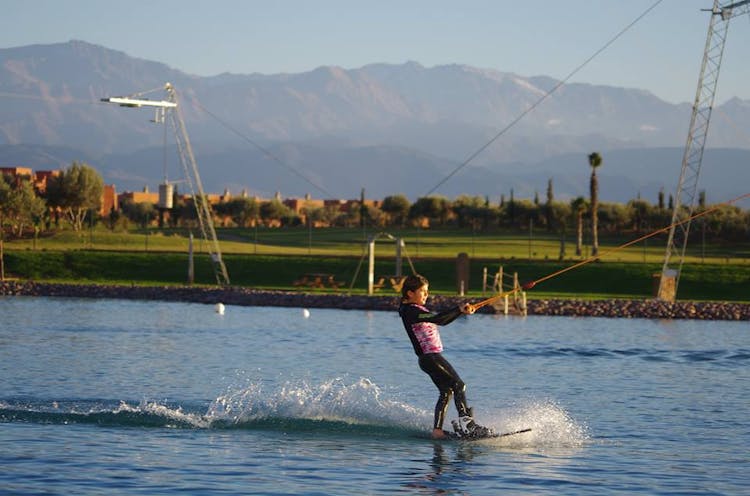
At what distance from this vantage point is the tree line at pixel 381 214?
92938 millimetres

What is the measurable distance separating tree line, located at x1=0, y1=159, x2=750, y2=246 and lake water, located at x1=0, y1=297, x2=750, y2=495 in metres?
42.4

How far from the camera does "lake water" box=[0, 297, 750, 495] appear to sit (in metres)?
15.4

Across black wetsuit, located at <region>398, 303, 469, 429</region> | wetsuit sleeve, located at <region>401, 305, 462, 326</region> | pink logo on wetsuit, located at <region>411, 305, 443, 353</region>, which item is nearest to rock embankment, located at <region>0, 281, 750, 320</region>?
black wetsuit, located at <region>398, 303, 469, 429</region>

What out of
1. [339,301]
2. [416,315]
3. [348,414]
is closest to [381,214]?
[339,301]

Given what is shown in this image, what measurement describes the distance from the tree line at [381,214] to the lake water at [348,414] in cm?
4239

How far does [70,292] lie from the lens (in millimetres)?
59938

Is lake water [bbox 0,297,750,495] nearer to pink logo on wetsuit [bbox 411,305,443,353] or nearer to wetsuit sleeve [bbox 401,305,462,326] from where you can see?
pink logo on wetsuit [bbox 411,305,443,353]

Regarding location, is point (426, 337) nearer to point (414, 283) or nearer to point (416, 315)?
point (416, 315)

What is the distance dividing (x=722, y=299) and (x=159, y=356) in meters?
38.1

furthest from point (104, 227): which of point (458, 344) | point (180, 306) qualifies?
point (458, 344)

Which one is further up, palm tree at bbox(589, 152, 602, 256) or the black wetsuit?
palm tree at bbox(589, 152, 602, 256)

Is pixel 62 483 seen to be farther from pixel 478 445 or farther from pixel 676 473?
pixel 676 473

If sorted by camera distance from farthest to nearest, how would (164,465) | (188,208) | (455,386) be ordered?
(188,208), (455,386), (164,465)

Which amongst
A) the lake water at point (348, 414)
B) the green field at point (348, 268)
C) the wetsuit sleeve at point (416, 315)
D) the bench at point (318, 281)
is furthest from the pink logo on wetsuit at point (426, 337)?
the bench at point (318, 281)
